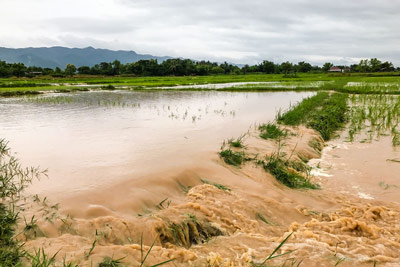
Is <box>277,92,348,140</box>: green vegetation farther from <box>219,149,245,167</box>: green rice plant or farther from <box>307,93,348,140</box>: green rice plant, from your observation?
<box>219,149,245,167</box>: green rice plant

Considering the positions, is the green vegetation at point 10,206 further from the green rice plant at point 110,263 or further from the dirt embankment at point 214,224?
the green rice plant at point 110,263

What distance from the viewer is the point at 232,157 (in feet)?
18.5

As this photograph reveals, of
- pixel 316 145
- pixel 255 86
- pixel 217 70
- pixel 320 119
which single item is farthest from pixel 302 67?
pixel 316 145

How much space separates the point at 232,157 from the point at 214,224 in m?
2.54

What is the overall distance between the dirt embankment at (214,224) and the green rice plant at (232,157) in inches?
Answer: 26.7

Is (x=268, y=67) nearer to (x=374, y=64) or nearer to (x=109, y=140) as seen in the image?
(x=374, y=64)

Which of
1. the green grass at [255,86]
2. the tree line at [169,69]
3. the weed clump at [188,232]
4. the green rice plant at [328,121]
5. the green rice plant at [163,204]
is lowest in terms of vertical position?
the weed clump at [188,232]

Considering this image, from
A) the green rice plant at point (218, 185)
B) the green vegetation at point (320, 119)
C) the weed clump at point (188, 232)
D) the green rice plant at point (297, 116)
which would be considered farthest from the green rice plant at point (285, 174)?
the green rice plant at point (297, 116)

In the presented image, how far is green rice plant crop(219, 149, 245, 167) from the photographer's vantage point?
553 cm

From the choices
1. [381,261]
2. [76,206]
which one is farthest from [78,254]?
[381,261]

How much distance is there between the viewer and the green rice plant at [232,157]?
18.1 feet

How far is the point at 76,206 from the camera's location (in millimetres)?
3262

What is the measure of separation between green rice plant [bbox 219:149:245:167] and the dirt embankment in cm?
68

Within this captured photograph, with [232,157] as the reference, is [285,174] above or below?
below
